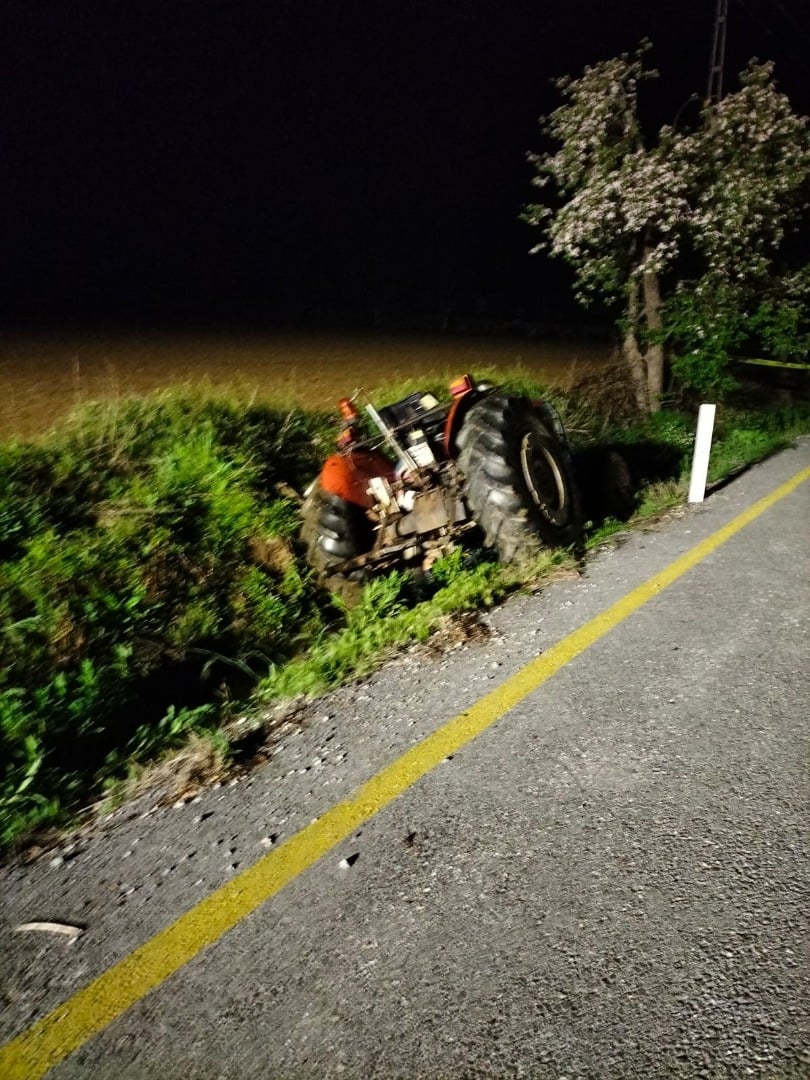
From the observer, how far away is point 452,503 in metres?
4.93

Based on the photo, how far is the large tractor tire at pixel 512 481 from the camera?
186 inches

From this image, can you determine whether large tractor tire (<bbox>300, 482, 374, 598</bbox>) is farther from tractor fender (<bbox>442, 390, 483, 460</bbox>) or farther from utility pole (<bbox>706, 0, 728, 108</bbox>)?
utility pole (<bbox>706, 0, 728, 108</bbox>)

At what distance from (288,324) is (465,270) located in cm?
1861

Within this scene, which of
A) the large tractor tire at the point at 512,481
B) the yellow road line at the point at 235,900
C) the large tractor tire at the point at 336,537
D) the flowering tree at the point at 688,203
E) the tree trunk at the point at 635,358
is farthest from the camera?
the tree trunk at the point at 635,358

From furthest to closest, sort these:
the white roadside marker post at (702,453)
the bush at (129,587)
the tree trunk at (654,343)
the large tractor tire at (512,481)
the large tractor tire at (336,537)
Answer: the tree trunk at (654,343) < the white roadside marker post at (702,453) < the large tractor tire at (336,537) < the large tractor tire at (512,481) < the bush at (129,587)

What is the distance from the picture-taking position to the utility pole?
10391 mm

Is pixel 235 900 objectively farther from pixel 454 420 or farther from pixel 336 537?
pixel 454 420

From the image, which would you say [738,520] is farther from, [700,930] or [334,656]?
[700,930]

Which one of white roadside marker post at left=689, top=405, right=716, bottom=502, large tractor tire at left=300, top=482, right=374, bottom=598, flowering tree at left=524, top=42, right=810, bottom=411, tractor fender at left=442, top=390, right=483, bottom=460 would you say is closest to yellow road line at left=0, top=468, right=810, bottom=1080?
large tractor tire at left=300, top=482, right=374, bottom=598

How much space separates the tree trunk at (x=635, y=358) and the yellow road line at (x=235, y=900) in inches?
306

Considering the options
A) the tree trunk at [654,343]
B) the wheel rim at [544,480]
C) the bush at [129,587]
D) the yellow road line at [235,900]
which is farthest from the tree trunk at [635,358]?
the yellow road line at [235,900]

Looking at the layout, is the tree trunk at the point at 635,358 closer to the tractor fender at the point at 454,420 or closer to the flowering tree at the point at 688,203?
the flowering tree at the point at 688,203

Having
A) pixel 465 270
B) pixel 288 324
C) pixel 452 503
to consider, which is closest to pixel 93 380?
pixel 452 503

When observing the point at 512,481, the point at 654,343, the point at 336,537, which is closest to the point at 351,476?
the point at 336,537
